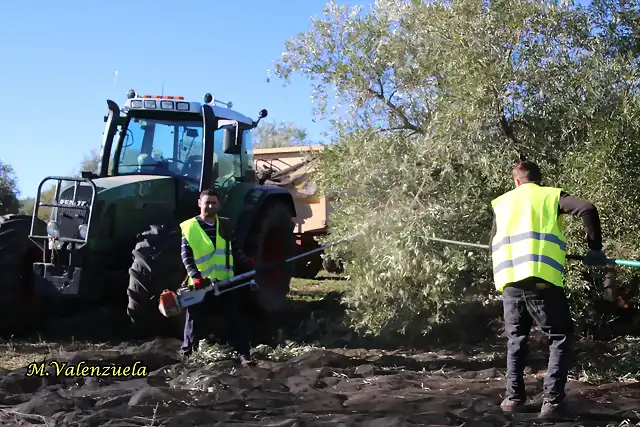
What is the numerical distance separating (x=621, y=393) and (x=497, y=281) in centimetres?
116

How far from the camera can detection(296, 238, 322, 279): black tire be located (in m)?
12.4

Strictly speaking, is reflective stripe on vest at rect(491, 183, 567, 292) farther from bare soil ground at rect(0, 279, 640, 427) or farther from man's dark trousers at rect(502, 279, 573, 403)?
bare soil ground at rect(0, 279, 640, 427)

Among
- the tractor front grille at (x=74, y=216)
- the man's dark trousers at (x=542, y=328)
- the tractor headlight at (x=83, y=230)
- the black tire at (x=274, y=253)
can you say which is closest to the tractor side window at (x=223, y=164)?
the black tire at (x=274, y=253)

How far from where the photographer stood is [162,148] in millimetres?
7770

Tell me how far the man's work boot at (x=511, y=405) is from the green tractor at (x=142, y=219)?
314cm

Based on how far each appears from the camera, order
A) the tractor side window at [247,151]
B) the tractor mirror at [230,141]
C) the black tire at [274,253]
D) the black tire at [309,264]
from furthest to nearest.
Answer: the black tire at [309,264], the tractor side window at [247,151], the black tire at [274,253], the tractor mirror at [230,141]

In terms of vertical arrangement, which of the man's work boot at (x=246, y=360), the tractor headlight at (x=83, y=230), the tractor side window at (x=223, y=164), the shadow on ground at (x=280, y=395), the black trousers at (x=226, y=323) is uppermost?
the tractor side window at (x=223, y=164)

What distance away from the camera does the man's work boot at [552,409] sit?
13.9 feet

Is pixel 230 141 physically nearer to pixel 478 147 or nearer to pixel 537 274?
pixel 478 147

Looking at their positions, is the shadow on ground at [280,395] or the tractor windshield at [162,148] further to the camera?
the tractor windshield at [162,148]

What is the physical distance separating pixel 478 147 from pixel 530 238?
65.6 inches

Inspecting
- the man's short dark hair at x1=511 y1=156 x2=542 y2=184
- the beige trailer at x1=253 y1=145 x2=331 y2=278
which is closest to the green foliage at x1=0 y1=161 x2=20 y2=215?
the beige trailer at x1=253 y1=145 x2=331 y2=278

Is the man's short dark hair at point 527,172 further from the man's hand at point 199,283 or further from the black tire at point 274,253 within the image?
the black tire at point 274,253

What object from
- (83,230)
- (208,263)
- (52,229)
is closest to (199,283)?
(208,263)
